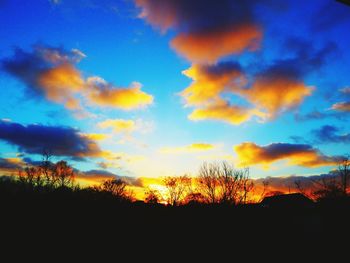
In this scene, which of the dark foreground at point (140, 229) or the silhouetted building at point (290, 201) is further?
the silhouetted building at point (290, 201)

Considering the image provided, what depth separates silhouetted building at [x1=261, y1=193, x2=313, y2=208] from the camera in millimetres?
41034

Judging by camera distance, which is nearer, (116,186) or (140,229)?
(140,229)

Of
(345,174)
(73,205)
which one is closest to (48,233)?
(73,205)

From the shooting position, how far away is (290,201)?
43219 millimetres

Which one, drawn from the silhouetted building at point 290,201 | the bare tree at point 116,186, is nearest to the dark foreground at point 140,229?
the silhouetted building at point 290,201

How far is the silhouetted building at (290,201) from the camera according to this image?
41.0 m

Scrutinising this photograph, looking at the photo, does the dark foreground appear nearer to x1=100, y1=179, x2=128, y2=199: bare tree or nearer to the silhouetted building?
the silhouetted building

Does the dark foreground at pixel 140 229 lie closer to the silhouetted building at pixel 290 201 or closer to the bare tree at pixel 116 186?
the silhouetted building at pixel 290 201

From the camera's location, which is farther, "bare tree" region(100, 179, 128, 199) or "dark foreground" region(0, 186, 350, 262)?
"bare tree" region(100, 179, 128, 199)

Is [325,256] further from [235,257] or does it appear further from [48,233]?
[48,233]

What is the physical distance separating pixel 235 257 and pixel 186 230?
3.42 m

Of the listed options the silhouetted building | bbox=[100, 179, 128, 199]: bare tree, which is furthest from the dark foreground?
bbox=[100, 179, 128, 199]: bare tree

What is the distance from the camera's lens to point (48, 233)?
12.7 metres

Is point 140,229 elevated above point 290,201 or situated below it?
below
